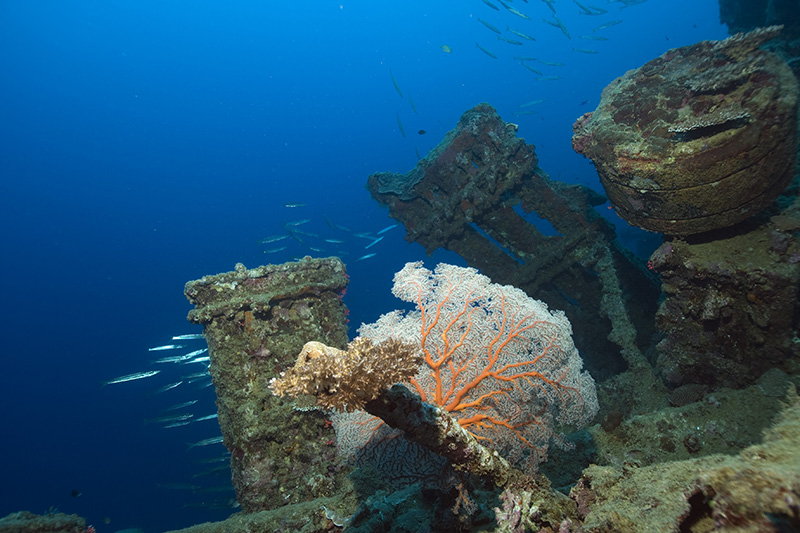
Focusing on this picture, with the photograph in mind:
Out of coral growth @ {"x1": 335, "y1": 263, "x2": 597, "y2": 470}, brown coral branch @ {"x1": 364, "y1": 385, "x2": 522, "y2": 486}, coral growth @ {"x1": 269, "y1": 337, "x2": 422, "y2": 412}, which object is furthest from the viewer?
coral growth @ {"x1": 335, "y1": 263, "x2": 597, "y2": 470}

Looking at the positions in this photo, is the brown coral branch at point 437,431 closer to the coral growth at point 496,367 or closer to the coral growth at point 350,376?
the coral growth at point 350,376

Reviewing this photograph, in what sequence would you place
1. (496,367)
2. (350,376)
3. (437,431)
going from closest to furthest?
(350,376)
(437,431)
(496,367)

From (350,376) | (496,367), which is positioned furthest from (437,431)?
(496,367)

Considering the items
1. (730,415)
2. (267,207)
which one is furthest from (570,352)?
(267,207)

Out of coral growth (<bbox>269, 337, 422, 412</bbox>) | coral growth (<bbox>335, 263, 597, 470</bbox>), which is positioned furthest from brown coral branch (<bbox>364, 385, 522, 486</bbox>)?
coral growth (<bbox>335, 263, 597, 470</bbox>)

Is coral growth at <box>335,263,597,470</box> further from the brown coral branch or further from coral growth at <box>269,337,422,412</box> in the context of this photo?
coral growth at <box>269,337,422,412</box>

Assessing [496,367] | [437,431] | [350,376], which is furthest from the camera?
[496,367]

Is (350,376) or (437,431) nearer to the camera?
(350,376)

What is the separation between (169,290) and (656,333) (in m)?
82.2

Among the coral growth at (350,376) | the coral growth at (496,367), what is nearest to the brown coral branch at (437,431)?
the coral growth at (350,376)

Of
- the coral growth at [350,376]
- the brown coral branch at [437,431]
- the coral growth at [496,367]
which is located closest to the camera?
the coral growth at [350,376]

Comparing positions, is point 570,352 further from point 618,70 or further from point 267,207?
point 618,70

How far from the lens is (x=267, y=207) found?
104m

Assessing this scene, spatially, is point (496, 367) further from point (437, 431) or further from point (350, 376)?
point (350, 376)
